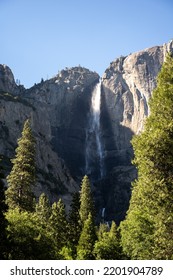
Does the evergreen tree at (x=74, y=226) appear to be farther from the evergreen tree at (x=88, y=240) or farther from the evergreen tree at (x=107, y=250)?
the evergreen tree at (x=107, y=250)

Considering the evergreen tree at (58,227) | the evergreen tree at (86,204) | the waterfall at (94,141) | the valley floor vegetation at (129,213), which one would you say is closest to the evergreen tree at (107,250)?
→ the valley floor vegetation at (129,213)

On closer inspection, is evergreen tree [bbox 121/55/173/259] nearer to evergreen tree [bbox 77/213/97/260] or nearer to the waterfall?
evergreen tree [bbox 77/213/97/260]

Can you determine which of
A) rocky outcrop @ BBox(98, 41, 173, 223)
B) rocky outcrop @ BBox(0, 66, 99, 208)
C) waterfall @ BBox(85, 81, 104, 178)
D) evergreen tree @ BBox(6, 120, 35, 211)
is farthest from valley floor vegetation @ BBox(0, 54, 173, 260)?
rocky outcrop @ BBox(98, 41, 173, 223)

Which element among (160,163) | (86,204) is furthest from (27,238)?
(86,204)

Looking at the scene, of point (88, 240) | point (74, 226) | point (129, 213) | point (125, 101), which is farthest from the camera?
point (125, 101)

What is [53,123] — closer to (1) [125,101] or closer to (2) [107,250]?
(1) [125,101]

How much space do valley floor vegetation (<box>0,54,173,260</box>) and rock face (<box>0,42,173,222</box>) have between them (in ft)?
183

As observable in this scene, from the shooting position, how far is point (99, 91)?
187 m

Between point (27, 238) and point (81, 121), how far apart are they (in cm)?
14174

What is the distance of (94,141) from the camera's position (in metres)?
166

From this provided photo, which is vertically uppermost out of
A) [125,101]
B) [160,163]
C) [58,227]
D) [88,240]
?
[125,101]

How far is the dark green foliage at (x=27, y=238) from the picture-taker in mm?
33500

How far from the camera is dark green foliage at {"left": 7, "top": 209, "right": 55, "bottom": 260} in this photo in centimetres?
3350
